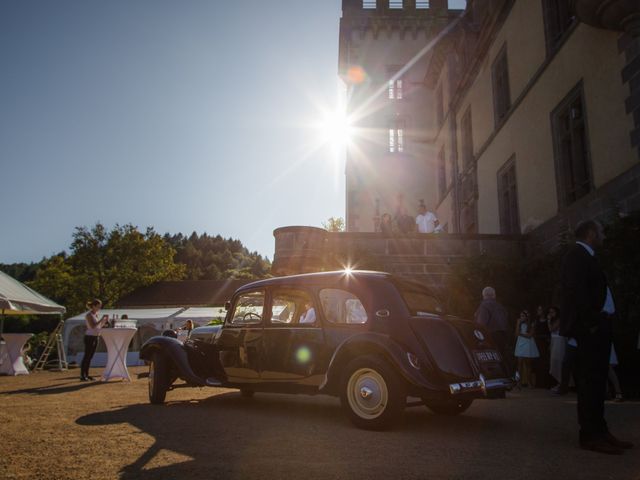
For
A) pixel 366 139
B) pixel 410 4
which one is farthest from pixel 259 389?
pixel 410 4

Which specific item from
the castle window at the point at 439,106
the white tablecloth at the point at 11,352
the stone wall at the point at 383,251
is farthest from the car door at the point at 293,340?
the castle window at the point at 439,106

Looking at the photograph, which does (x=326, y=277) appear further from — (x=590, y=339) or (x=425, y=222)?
(x=425, y=222)

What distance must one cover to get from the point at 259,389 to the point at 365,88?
2749 cm

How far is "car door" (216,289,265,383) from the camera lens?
5617 mm

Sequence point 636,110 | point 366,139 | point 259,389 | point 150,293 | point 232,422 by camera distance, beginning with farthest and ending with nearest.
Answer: point 150,293, point 366,139, point 636,110, point 259,389, point 232,422

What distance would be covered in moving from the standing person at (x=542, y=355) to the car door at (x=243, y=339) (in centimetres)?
648

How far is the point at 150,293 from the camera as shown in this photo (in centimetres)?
4291

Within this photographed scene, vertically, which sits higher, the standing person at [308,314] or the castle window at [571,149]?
the castle window at [571,149]

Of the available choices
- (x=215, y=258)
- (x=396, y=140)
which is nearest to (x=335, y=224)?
(x=396, y=140)

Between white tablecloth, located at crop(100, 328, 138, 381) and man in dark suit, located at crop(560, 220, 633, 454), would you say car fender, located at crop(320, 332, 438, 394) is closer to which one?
man in dark suit, located at crop(560, 220, 633, 454)

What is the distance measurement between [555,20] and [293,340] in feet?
37.7

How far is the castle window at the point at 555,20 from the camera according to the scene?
12000 mm

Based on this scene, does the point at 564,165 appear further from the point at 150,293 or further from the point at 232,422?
the point at 150,293

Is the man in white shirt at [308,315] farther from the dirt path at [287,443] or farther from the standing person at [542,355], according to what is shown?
the standing person at [542,355]
